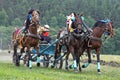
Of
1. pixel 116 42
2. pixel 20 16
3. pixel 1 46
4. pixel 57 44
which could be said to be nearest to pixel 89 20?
pixel 116 42

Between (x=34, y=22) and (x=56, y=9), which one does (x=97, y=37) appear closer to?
(x=34, y=22)

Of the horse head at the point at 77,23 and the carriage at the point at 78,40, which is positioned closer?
the horse head at the point at 77,23

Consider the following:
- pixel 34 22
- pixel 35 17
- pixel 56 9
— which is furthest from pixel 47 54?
pixel 56 9

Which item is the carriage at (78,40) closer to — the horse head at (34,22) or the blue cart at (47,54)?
the horse head at (34,22)

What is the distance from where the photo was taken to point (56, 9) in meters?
85.2

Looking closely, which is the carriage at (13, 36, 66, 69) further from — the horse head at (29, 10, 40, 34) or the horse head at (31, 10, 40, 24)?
the horse head at (31, 10, 40, 24)

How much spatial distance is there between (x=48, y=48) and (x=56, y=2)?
68.1m

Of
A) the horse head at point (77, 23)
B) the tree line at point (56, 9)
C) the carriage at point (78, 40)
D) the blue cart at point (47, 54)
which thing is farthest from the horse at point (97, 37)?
the tree line at point (56, 9)

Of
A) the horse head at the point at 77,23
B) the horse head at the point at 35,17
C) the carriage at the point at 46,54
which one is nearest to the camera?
the horse head at the point at 77,23

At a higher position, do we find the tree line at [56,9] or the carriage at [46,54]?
the tree line at [56,9]

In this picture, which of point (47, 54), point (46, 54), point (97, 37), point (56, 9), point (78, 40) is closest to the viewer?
Result: point (78, 40)

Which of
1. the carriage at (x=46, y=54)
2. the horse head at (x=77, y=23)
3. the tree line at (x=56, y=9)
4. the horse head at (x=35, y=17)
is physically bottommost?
the carriage at (x=46, y=54)

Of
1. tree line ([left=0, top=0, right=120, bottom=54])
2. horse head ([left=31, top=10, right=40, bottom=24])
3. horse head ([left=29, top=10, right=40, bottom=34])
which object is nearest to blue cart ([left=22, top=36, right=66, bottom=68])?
horse head ([left=29, top=10, right=40, bottom=34])

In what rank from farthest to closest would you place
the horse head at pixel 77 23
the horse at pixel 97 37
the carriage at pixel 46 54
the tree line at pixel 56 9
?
1. the tree line at pixel 56 9
2. the carriage at pixel 46 54
3. the horse at pixel 97 37
4. the horse head at pixel 77 23
